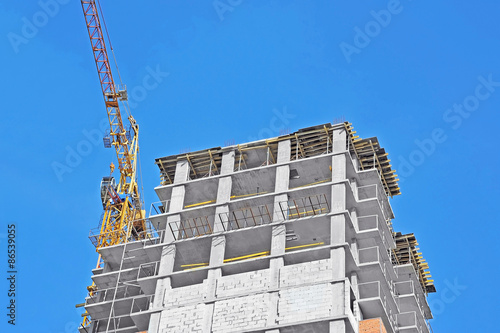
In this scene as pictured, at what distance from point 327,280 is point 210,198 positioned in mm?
14094

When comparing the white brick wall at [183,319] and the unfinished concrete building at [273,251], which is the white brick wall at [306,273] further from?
the white brick wall at [183,319]

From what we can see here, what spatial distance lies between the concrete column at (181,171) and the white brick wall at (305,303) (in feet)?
49.3

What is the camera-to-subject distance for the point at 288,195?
230ft

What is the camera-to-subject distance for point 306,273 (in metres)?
64.5

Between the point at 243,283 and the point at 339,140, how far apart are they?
13.6 metres

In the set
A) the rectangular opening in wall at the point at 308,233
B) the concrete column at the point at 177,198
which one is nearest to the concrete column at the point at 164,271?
the concrete column at the point at 177,198

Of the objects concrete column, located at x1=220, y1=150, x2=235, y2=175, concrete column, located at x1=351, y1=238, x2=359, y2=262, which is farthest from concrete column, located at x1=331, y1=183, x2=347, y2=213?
concrete column, located at x1=220, y1=150, x2=235, y2=175

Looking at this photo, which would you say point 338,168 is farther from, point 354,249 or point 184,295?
point 184,295

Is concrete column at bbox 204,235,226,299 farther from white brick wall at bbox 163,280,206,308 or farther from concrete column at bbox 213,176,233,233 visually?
concrete column at bbox 213,176,233,233

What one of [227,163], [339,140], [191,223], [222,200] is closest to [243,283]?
[222,200]

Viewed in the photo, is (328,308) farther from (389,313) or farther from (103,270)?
(103,270)

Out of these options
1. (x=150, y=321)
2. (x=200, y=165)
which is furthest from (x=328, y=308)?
(x=200, y=165)

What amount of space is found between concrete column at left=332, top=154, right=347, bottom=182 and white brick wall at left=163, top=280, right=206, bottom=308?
11726 millimetres

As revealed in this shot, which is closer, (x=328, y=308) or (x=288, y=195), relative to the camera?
(x=328, y=308)
